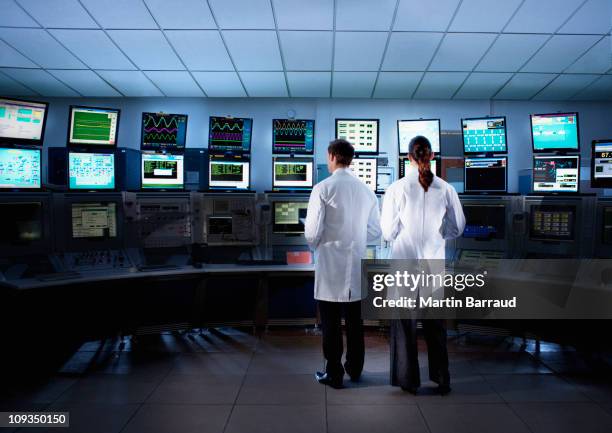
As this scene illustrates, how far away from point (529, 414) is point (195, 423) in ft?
6.05

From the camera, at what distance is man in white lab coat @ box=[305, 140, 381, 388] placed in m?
2.25

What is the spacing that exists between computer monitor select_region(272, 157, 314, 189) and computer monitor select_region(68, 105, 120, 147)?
144 centimetres

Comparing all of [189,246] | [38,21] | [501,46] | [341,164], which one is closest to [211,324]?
[189,246]

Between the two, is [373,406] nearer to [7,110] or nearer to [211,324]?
[211,324]

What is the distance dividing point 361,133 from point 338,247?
1730 millimetres

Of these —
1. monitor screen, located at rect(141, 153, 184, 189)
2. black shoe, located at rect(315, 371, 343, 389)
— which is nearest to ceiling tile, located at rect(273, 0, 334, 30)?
monitor screen, located at rect(141, 153, 184, 189)

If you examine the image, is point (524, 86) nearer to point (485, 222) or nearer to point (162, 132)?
point (485, 222)

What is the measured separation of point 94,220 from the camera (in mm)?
3033

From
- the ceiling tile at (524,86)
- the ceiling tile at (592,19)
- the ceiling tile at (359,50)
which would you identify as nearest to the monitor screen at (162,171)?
the ceiling tile at (359,50)

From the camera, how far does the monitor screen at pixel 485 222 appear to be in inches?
127

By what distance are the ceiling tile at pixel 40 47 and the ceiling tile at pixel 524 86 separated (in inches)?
193

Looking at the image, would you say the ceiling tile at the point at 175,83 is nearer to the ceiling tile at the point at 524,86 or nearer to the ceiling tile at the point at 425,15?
the ceiling tile at the point at 425,15

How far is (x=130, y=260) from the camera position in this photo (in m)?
3.04

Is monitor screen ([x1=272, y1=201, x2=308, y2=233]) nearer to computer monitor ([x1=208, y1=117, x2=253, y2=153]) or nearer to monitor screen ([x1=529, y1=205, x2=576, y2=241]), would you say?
computer monitor ([x1=208, y1=117, x2=253, y2=153])
